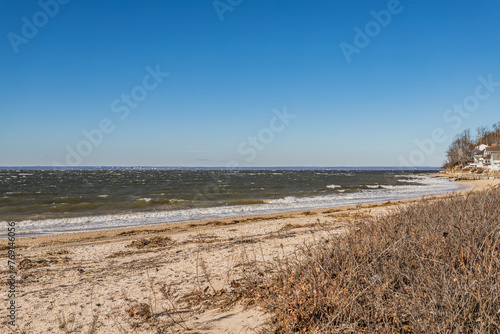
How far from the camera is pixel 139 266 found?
817 centimetres

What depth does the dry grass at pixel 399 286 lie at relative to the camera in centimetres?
278

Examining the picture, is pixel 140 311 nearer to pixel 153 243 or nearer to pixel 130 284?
pixel 130 284

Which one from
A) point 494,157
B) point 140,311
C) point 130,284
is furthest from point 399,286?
point 494,157

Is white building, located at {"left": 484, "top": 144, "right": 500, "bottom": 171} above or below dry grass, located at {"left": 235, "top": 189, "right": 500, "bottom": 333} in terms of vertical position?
above

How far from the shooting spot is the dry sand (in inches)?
188

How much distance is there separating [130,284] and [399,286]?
5.26 meters

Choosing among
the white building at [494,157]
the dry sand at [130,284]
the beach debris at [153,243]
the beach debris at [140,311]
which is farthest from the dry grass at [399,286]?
the white building at [494,157]

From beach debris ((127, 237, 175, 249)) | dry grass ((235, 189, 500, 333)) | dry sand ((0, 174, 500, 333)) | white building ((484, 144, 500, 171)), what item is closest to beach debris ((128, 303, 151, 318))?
dry sand ((0, 174, 500, 333))

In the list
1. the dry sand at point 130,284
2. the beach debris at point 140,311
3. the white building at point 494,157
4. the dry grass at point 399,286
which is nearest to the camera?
the dry grass at point 399,286

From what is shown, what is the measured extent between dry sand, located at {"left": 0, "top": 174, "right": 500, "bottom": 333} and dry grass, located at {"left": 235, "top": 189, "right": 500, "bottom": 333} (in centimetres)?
88

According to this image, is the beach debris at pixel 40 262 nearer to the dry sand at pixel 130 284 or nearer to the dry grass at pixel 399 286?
the dry sand at pixel 130 284

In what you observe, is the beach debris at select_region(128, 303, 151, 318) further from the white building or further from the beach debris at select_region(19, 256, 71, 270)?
the white building

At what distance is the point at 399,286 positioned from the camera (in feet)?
12.4

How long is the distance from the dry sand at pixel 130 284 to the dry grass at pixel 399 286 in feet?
2.89
